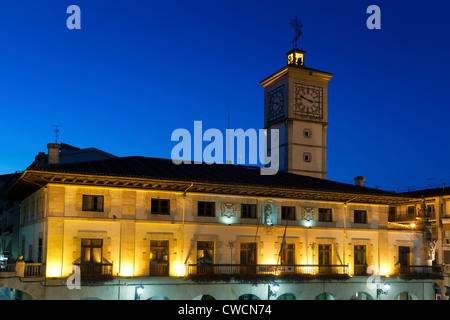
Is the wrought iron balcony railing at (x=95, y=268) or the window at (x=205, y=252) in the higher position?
the window at (x=205, y=252)

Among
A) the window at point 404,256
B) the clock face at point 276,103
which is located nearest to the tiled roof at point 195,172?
the window at point 404,256

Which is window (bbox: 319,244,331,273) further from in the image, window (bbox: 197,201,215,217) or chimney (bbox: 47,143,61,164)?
chimney (bbox: 47,143,61,164)

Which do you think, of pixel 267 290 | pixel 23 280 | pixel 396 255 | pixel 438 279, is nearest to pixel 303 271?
pixel 267 290

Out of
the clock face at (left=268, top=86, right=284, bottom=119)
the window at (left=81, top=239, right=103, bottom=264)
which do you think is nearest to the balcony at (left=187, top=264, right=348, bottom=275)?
the window at (left=81, top=239, right=103, bottom=264)

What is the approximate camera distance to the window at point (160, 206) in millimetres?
32438

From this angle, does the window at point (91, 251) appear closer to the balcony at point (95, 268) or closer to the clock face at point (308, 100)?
the balcony at point (95, 268)

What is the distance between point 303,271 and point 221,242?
641cm

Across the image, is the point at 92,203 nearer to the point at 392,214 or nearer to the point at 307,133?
the point at 307,133

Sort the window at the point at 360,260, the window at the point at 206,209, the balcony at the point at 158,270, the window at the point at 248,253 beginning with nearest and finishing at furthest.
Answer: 1. the balcony at the point at 158,270
2. the window at the point at 206,209
3. the window at the point at 248,253
4. the window at the point at 360,260

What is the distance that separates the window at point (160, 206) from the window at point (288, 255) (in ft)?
29.2

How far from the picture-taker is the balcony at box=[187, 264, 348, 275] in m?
33.0
